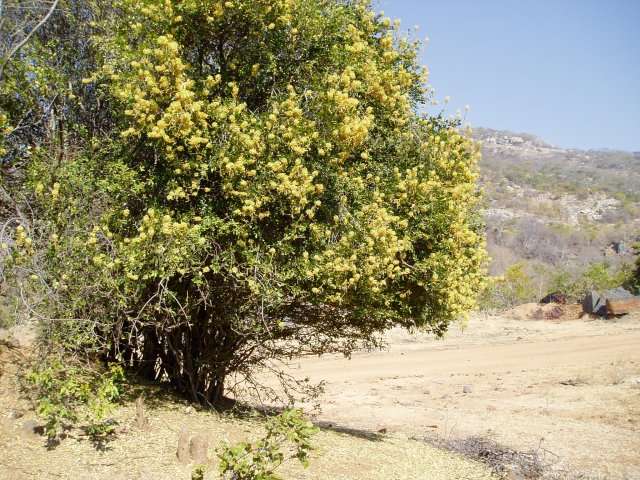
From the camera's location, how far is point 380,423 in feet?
43.5

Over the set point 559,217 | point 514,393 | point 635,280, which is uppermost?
point 559,217

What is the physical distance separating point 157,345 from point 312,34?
4576mm

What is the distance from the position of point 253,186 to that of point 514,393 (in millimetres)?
11831

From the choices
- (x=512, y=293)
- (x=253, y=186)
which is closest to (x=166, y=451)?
(x=253, y=186)

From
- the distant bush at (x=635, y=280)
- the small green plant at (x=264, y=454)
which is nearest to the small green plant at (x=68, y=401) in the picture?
the small green plant at (x=264, y=454)

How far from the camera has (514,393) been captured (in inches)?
651

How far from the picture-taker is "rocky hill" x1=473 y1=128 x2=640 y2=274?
69.8m

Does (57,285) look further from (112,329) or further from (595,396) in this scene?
(595,396)

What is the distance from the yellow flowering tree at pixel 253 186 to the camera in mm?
6875

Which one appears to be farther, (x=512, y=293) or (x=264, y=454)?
(x=512, y=293)

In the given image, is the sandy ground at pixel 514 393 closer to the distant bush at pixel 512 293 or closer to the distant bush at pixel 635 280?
the distant bush at pixel 635 280

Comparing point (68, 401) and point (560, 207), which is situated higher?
point (560, 207)

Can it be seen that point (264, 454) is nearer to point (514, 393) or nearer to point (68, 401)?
point (68, 401)

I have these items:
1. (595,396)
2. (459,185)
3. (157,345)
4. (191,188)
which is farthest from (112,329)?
(595,396)
